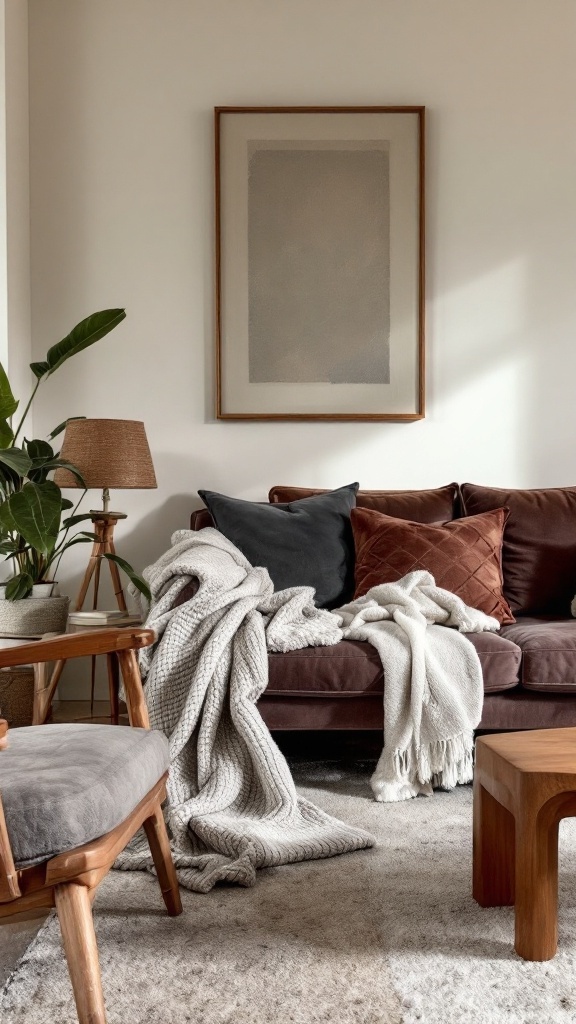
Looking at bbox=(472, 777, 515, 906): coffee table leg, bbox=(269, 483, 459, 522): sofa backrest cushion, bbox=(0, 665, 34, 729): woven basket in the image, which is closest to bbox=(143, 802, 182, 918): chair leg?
bbox=(472, 777, 515, 906): coffee table leg

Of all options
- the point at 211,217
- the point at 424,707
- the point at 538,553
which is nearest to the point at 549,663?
the point at 424,707

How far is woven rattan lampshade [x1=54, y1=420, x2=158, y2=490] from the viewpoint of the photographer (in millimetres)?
2881

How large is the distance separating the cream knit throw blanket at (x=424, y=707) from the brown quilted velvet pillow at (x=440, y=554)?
395 mm

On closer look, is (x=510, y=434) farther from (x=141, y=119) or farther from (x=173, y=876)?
(x=173, y=876)

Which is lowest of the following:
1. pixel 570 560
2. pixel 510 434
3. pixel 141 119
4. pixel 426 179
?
pixel 570 560

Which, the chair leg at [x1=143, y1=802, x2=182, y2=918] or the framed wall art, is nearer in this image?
the chair leg at [x1=143, y1=802, x2=182, y2=918]

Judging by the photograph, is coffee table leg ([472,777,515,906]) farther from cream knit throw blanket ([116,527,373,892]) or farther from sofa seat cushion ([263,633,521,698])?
sofa seat cushion ([263,633,521,698])

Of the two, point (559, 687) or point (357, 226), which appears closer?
point (559, 687)

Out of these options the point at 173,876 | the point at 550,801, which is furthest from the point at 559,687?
the point at 173,876

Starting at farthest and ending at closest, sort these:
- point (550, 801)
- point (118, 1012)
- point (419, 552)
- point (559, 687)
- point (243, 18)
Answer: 1. point (243, 18)
2. point (419, 552)
3. point (559, 687)
4. point (550, 801)
5. point (118, 1012)

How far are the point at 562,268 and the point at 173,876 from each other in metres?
2.88

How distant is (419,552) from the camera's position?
9.57ft

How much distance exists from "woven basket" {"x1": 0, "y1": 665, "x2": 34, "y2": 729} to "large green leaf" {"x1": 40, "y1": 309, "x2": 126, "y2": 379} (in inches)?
41.7

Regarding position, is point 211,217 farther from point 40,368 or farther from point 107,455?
point 107,455
